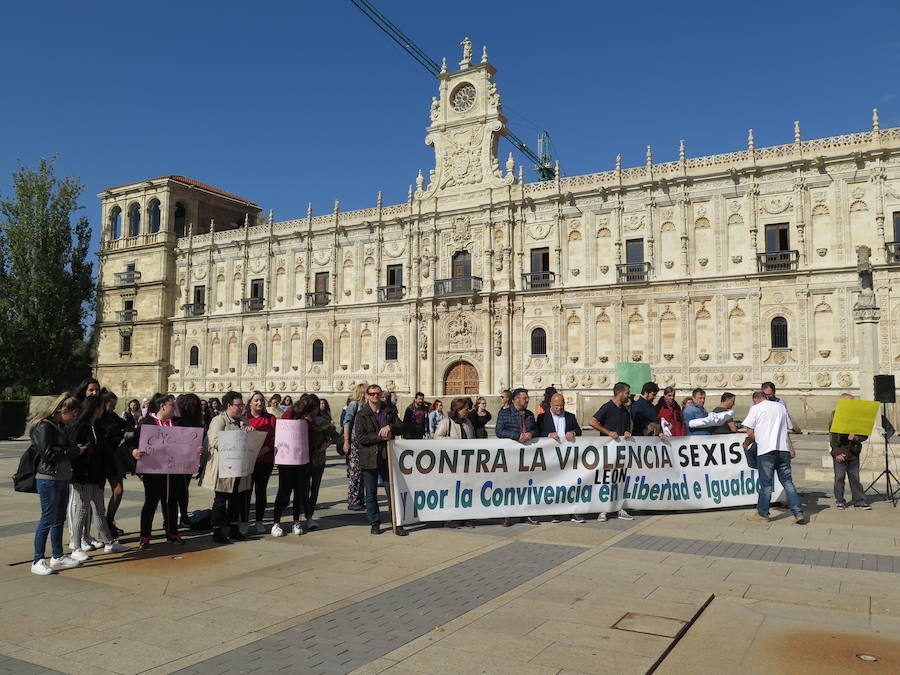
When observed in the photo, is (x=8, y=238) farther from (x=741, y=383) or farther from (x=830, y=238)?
(x=830, y=238)

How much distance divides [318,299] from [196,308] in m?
9.71

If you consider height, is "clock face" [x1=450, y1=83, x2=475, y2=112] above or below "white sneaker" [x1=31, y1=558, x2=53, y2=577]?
above

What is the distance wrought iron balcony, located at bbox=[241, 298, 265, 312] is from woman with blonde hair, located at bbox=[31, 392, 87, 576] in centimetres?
3728

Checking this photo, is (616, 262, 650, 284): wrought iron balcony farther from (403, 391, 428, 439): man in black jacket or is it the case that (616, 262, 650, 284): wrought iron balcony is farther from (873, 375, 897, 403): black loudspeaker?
(873, 375, 897, 403): black loudspeaker

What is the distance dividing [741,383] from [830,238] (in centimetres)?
707

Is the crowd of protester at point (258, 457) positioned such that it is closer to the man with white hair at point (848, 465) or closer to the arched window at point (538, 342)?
the man with white hair at point (848, 465)

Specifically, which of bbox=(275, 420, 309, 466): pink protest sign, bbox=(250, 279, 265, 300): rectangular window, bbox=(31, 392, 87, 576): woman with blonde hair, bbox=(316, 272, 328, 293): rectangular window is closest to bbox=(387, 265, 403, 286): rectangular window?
bbox=(316, 272, 328, 293): rectangular window

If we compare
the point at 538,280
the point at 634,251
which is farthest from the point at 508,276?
the point at 634,251

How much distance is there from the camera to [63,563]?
678 cm

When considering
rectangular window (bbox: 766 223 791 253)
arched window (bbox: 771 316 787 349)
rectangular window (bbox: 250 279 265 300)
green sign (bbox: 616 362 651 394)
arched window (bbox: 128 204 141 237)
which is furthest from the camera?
arched window (bbox: 128 204 141 237)

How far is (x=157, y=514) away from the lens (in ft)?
33.7

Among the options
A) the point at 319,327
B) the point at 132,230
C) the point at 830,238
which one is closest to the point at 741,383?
the point at 830,238

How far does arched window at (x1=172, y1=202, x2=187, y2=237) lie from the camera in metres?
47.3

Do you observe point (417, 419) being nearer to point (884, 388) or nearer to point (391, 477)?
point (391, 477)
